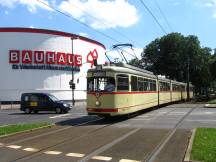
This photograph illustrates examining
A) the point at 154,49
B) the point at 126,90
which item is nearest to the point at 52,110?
the point at 126,90

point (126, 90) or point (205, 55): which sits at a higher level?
point (205, 55)

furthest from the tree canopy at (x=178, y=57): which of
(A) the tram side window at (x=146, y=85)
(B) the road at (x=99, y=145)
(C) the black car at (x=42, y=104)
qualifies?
(B) the road at (x=99, y=145)

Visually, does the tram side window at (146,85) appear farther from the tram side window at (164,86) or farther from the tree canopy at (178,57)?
the tree canopy at (178,57)

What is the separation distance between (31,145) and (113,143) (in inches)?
101

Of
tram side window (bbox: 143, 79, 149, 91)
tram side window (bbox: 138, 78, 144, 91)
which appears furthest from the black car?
tram side window (bbox: 138, 78, 144, 91)

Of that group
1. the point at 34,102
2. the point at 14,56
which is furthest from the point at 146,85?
the point at 14,56

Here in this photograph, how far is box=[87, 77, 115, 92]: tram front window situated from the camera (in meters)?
22.5

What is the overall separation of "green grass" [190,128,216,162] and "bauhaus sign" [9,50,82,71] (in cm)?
5015

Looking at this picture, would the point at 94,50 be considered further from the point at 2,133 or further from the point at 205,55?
the point at 2,133

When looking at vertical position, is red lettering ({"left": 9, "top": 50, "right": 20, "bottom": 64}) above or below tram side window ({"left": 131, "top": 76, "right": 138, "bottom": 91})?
above

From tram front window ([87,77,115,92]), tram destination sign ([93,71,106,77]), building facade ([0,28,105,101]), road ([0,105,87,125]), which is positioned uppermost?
building facade ([0,28,105,101])

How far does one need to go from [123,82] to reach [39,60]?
42.3m

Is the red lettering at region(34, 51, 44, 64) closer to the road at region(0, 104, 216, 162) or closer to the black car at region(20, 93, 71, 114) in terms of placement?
the black car at region(20, 93, 71, 114)

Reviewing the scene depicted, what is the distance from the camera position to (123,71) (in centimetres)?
2327
